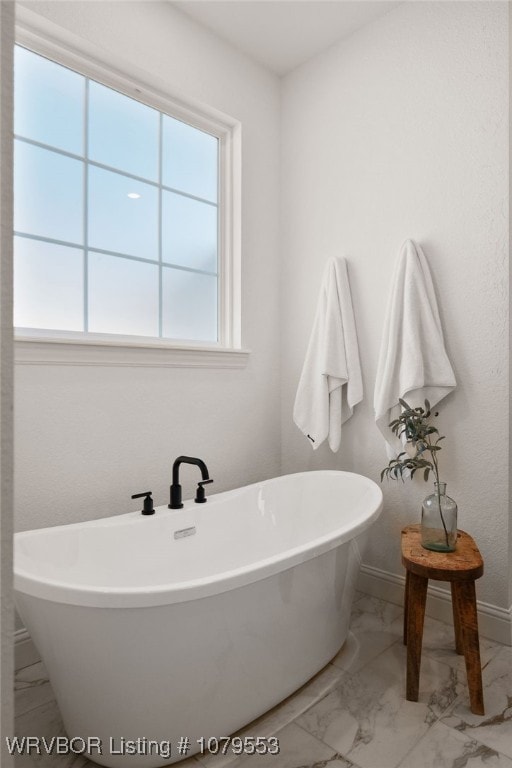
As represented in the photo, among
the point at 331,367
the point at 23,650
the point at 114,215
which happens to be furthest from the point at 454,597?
the point at 114,215

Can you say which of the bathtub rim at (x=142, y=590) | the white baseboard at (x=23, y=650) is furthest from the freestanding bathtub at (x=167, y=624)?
the white baseboard at (x=23, y=650)

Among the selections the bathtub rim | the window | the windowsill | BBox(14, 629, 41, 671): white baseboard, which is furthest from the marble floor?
the window

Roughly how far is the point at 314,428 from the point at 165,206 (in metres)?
1.32

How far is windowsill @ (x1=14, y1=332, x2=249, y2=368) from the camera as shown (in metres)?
1.67

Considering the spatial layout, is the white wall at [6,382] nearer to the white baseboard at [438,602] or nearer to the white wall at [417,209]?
the white wall at [417,209]

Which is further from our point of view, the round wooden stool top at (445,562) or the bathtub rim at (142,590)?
the round wooden stool top at (445,562)

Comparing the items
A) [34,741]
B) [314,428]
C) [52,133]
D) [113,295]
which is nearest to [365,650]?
[314,428]

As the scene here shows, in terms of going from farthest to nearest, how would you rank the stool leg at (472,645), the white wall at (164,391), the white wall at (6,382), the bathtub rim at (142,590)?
1. the white wall at (164,391)
2. the stool leg at (472,645)
3. the bathtub rim at (142,590)
4. the white wall at (6,382)

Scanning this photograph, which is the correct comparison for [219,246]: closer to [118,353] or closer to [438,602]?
[118,353]

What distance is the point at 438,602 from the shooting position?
2012 mm

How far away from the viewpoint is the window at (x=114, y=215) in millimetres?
1790

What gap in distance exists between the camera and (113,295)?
6.65ft

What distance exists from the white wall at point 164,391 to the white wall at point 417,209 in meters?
0.16

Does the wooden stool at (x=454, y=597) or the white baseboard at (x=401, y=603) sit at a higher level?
the wooden stool at (x=454, y=597)
